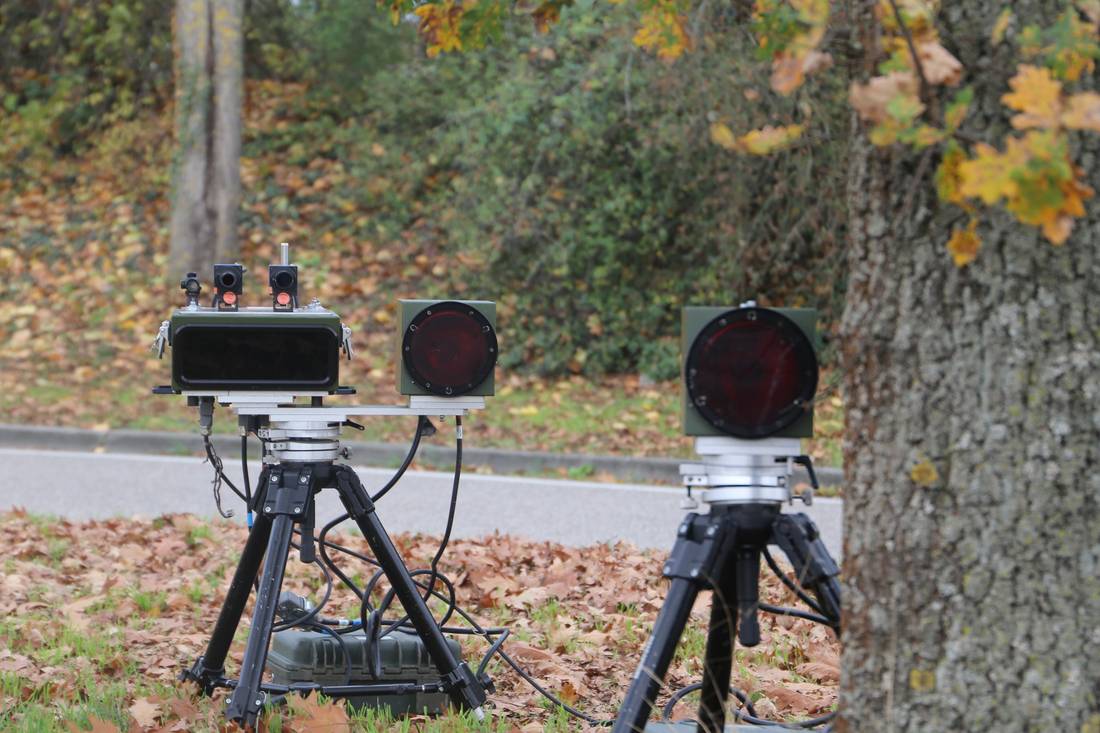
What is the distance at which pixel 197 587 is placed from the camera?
521cm

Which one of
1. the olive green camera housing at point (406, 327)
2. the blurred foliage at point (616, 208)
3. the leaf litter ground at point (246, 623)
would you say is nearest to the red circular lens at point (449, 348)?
the olive green camera housing at point (406, 327)

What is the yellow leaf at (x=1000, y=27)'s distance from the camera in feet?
6.62

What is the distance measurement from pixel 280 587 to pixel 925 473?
1.70 m

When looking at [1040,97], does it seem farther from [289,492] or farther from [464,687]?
[464,687]

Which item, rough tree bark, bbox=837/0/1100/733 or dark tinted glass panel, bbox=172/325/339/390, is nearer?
rough tree bark, bbox=837/0/1100/733

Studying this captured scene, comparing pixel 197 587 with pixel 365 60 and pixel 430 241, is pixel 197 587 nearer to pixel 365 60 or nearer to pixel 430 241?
pixel 430 241

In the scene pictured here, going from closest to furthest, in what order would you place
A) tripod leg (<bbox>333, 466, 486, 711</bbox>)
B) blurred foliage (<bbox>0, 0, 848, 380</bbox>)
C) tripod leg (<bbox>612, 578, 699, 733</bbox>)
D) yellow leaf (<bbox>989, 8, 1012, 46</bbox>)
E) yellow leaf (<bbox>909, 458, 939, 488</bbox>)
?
yellow leaf (<bbox>989, 8, 1012, 46</bbox>), yellow leaf (<bbox>909, 458, 939, 488</bbox>), tripod leg (<bbox>612, 578, 699, 733</bbox>), tripod leg (<bbox>333, 466, 486, 711</bbox>), blurred foliage (<bbox>0, 0, 848, 380</bbox>)

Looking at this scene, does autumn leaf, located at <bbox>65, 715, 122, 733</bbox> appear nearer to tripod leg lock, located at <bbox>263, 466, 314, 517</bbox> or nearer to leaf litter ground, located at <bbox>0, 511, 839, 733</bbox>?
leaf litter ground, located at <bbox>0, 511, 839, 733</bbox>

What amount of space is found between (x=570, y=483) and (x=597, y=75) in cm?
386

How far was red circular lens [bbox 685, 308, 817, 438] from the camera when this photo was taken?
255cm

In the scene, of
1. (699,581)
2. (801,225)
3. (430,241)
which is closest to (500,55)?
(430,241)

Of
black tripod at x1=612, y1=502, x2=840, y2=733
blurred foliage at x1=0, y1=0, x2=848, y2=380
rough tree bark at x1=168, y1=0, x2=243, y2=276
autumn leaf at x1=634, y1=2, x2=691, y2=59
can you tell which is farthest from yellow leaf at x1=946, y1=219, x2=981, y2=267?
rough tree bark at x1=168, y1=0, x2=243, y2=276

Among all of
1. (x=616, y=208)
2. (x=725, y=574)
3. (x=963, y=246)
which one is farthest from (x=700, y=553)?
(x=616, y=208)

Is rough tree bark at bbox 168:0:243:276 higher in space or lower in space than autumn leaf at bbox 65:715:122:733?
higher
